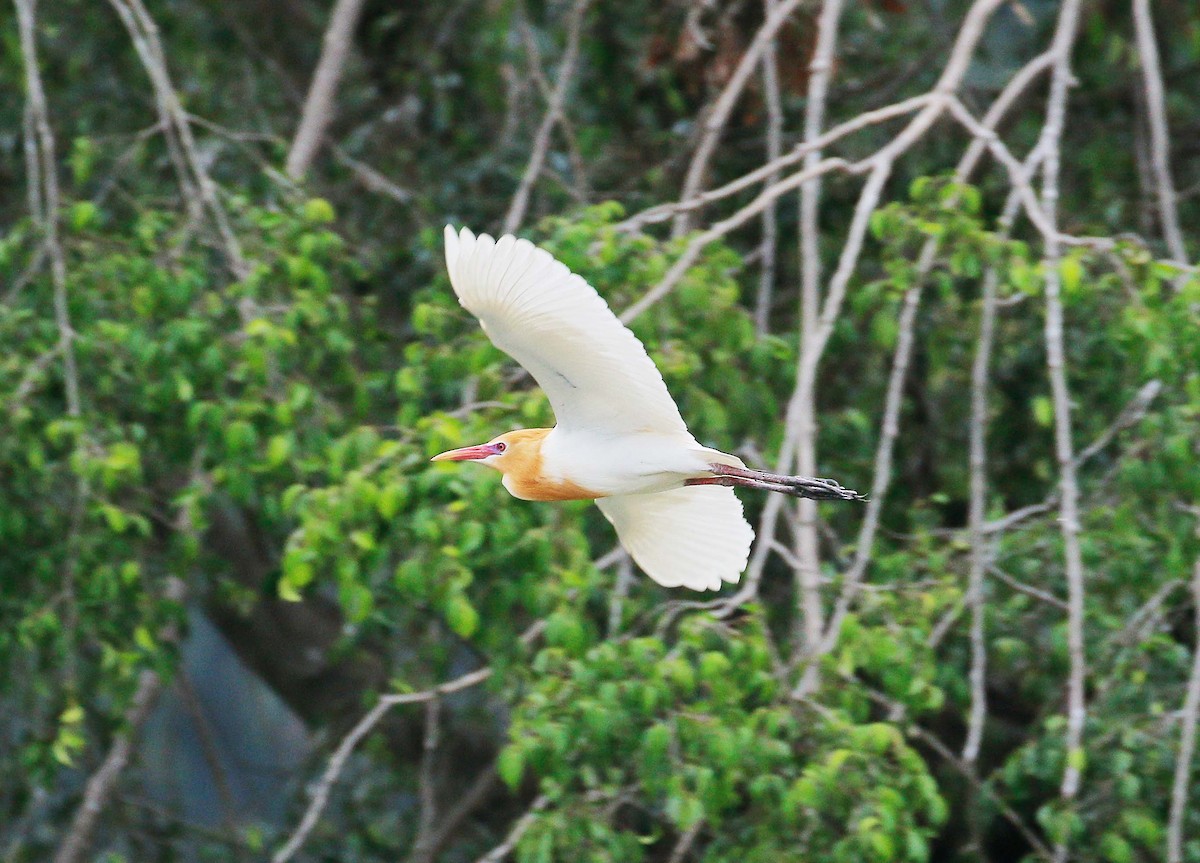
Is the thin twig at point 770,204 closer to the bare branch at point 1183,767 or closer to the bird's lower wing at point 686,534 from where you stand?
the bird's lower wing at point 686,534

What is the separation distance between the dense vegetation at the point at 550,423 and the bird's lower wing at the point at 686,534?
0.33 ft

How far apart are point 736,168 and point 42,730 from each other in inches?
103

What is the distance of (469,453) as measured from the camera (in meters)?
3.44

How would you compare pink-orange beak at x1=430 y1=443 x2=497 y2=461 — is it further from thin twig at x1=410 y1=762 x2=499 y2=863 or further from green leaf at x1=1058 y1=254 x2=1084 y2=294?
thin twig at x1=410 y1=762 x2=499 y2=863

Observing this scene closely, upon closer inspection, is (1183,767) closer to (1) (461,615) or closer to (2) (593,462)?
(2) (593,462)

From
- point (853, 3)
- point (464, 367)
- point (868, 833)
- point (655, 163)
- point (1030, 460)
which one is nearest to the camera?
point (868, 833)

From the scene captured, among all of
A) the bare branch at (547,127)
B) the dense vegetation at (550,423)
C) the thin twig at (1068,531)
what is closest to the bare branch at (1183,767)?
the dense vegetation at (550,423)

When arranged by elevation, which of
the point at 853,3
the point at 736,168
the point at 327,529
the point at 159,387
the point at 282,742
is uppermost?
the point at 853,3

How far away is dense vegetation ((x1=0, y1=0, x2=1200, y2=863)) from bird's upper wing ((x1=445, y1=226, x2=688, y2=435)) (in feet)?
0.54

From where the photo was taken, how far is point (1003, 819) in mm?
5266

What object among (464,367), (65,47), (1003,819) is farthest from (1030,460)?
(65,47)

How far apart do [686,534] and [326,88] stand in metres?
1.76

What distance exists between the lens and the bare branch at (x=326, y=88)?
4680 mm

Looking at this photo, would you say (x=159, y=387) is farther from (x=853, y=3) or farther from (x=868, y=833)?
(x=853, y=3)
